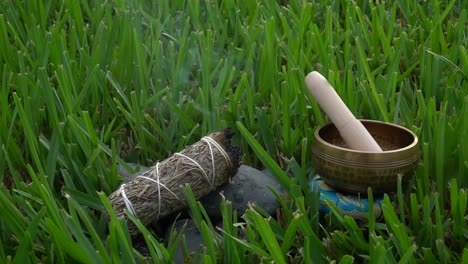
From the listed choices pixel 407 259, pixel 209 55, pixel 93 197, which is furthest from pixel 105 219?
pixel 209 55

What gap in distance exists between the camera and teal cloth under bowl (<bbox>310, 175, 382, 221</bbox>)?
156 cm

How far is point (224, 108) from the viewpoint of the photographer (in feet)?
6.50

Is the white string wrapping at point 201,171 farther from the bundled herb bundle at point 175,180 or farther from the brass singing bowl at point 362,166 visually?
the brass singing bowl at point 362,166

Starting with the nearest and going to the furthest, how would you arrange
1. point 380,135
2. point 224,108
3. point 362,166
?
point 362,166 → point 380,135 → point 224,108

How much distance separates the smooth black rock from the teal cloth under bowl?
9 centimetres

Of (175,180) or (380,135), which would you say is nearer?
(175,180)

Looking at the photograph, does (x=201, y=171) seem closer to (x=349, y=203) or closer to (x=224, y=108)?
(x=349, y=203)

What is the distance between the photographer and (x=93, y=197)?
1.63 metres

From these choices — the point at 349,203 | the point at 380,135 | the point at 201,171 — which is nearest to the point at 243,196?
the point at 201,171

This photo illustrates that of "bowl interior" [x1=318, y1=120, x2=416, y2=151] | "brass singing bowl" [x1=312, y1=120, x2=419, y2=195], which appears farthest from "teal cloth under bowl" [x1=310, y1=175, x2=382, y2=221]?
"bowl interior" [x1=318, y1=120, x2=416, y2=151]

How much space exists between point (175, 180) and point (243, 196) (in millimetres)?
134

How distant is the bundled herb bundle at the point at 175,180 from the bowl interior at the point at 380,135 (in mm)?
204

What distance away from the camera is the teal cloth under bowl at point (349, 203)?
1.56 m

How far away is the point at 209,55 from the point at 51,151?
61 centimetres
